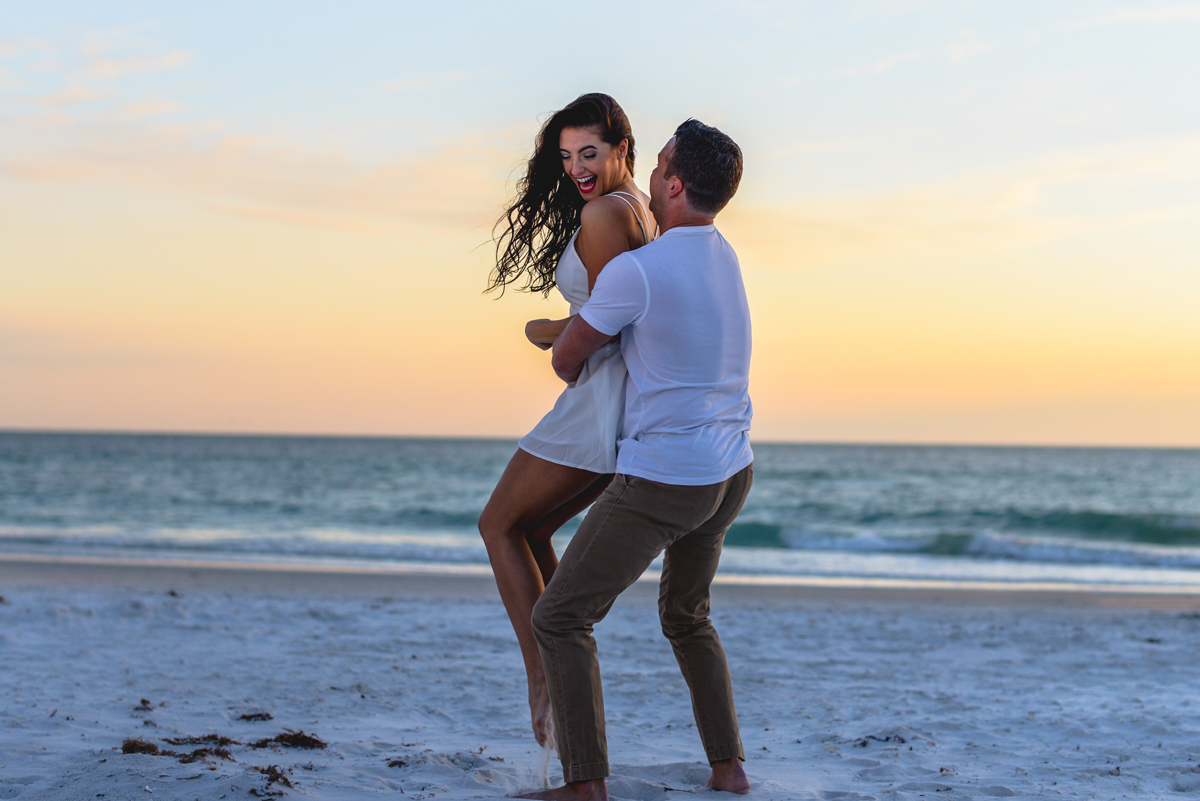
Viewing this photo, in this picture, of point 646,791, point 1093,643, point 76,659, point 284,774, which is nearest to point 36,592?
point 76,659

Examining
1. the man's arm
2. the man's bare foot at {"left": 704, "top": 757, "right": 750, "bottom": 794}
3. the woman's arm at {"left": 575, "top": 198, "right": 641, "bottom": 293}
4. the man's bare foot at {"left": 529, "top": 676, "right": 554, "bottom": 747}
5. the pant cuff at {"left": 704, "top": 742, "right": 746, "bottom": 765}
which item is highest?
the woman's arm at {"left": 575, "top": 198, "right": 641, "bottom": 293}

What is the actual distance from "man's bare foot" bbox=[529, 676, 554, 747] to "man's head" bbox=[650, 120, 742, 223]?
137cm

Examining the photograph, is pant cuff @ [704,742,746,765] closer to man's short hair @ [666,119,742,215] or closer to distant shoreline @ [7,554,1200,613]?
man's short hair @ [666,119,742,215]

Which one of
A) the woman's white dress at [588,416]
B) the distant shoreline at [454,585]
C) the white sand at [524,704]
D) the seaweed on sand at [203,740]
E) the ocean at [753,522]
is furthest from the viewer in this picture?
the ocean at [753,522]

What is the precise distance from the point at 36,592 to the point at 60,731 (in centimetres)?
472

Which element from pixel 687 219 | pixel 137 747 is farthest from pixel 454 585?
pixel 687 219

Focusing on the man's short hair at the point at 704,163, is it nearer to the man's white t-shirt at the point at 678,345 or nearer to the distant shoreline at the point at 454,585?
the man's white t-shirt at the point at 678,345

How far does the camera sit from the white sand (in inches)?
117

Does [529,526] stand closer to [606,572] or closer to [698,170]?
[606,572]

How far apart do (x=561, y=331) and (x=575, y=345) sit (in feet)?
0.43

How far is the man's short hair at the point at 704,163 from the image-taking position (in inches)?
91.2

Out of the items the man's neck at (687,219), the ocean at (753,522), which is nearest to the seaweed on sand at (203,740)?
the man's neck at (687,219)

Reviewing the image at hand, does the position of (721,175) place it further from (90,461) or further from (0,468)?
(90,461)

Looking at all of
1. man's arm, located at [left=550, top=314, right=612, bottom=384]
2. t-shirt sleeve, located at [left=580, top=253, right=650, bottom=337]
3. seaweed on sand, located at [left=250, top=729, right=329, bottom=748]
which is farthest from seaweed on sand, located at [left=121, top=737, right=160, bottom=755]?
t-shirt sleeve, located at [left=580, top=253, right=650, bottom=337]
